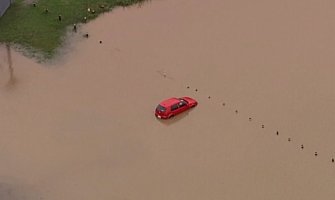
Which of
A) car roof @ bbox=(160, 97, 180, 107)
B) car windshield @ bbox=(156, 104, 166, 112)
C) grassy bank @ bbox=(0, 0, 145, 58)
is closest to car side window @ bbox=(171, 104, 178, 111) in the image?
car roof @ bbox=(160, 97, 180, 107)

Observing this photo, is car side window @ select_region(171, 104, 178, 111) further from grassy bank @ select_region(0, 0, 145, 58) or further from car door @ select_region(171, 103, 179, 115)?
grassy bank @ select_region(0, 0, 145, 58)

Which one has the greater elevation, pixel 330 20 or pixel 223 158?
pixel 330 20

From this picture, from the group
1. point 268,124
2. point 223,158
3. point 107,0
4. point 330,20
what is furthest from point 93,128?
point 330,20

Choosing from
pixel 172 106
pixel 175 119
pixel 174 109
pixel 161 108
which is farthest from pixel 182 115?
pixel 161 108

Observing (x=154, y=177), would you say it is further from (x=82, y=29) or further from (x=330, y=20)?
(x=330, y=20)

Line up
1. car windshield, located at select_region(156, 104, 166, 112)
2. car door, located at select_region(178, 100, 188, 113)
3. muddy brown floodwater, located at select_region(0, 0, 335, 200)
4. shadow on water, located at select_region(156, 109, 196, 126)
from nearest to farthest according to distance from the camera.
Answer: muddy brown floodwater, located at select_region(0, 0, 335, 200) → car windshield, located at select_region(156, 104, 166, 112) → shadow on water, located at select_region(156, 109, 196, 126) → car door, located at select_region(178, 100, 188, 113)

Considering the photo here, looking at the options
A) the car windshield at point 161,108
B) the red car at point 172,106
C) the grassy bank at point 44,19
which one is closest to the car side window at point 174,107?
the red car at point 172,106
